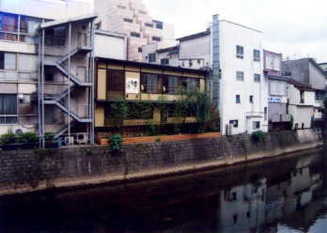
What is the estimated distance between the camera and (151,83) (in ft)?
101

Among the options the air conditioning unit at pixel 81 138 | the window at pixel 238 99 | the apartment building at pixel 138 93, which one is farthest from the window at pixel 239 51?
the air conditioning unit at pixel 81 138

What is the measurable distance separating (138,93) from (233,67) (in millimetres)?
13857

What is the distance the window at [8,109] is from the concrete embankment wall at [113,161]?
4.08 metres

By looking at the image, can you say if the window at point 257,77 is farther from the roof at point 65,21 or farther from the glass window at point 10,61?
the glass window at point 10,61

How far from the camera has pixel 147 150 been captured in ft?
88.5

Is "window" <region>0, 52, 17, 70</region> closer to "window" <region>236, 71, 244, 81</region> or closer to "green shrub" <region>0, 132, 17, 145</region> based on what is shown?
"green shrub" <region>0, 132, 17, 145</region>

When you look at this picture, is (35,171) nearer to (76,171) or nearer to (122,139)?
(76,171)

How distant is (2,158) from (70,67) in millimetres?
9716

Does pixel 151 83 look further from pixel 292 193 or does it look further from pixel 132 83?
pixel 292 193

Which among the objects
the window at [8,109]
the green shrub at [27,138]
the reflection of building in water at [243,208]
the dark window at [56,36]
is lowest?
the reflection of building in water at [243,208]

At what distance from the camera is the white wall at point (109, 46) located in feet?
98.5

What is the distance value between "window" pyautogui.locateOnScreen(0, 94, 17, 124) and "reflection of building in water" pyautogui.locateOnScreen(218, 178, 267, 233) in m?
16.6

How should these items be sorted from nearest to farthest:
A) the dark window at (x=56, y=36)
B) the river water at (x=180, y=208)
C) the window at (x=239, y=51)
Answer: the river water at (x=180, y=208)
the dark window at (x=56, y=36)
the window at (x=239, y=51)

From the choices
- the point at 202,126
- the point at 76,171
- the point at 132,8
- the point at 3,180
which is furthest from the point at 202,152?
the point at 132,8
